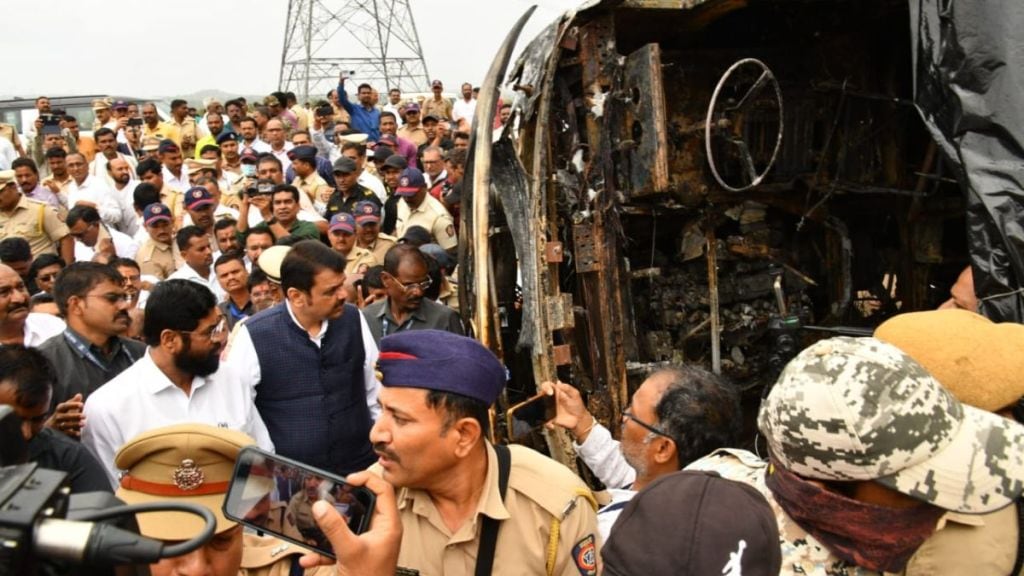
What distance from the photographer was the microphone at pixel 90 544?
3.55ft

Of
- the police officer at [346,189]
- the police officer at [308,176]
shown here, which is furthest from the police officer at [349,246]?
the police officer at [308,176]

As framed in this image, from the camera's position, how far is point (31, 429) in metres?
2.87

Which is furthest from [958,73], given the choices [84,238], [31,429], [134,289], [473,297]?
[84,238]

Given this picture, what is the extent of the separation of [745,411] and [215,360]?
143 inches

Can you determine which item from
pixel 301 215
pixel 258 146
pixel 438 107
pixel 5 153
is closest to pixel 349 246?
pixel 301 215

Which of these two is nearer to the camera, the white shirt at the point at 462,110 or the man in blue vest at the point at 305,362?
the man in blue vest at the point at 305,362

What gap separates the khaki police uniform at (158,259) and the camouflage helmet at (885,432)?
19.5ft

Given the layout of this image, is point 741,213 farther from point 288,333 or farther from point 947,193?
point 288,333

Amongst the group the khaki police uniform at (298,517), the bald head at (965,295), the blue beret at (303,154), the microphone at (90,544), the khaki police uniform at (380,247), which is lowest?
the bald head at (965,295)

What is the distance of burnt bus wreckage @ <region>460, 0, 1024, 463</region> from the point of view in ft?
14.3

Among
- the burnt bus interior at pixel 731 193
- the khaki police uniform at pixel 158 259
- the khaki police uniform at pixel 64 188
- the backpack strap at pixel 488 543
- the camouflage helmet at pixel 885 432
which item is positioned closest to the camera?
the camouflage helmet at pixel 885 432

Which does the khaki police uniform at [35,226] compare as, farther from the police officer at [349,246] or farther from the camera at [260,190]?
the police officer at [349,246]

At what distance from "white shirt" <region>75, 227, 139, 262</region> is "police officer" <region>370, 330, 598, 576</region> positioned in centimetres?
575

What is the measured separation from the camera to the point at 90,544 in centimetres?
109
